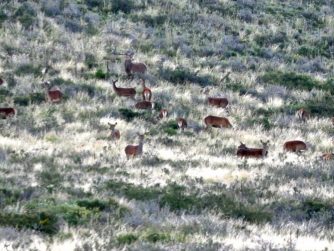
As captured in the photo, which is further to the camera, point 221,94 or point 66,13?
point 66,13

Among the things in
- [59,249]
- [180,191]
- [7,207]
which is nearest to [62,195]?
[7,207]

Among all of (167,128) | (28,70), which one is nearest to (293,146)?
(167,128)

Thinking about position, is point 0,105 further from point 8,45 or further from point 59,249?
point 59,249

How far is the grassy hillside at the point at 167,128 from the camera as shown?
9398mm

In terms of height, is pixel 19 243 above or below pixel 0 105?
above

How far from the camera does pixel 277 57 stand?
27.8 meters

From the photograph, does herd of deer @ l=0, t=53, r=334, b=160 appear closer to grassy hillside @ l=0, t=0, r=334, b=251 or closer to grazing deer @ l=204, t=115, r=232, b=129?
grazing deer @ l=204, t=115, r=232, b=129

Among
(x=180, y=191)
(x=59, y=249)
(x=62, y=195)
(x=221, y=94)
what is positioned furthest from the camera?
(x=221, y=94)

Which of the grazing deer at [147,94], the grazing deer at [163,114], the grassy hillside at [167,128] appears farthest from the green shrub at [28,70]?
the grazing deer at [163,114]

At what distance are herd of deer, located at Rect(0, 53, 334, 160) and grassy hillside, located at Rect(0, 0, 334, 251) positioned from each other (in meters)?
0.21

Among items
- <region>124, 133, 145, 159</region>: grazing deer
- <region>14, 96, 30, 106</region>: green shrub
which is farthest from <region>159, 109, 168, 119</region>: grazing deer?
<region>124, 133, 145, 159</region>: grazing deer

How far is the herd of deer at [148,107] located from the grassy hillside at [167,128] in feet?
0.70

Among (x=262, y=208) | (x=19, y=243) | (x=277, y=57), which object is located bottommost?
(x=277, y=57)

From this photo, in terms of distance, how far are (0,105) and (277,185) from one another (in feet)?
26.1
